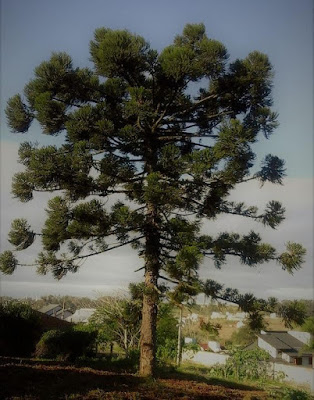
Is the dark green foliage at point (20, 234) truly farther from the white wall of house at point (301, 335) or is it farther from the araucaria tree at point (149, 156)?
the white wall of house at point (301, 335)

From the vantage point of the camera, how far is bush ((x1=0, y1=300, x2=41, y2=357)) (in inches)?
723

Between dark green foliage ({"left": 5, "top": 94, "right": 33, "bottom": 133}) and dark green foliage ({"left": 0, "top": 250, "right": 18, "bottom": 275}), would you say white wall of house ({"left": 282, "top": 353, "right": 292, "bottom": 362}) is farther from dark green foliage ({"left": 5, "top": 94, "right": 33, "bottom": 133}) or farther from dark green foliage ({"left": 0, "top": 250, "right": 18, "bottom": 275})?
dark green foliage ({"left": 5, "top": 94, "right": 33, "bottom": 133})

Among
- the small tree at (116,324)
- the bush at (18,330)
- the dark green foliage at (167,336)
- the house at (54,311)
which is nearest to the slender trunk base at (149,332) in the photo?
the bush at (18,330)

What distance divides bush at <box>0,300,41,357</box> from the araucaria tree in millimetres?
Result: 8554

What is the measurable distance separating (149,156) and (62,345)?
11519mm

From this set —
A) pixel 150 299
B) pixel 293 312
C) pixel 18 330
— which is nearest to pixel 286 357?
pixel 18 330

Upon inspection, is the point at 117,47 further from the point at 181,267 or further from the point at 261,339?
the point at 261,339

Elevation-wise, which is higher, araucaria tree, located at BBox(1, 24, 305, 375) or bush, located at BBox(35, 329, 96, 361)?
araucaria tree, located at BBox(1, 24, 305, 375)

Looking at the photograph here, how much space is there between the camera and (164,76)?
38.7 feet

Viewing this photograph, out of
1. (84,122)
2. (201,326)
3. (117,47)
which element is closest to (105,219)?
(84,122)

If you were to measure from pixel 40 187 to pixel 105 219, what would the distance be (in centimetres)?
256

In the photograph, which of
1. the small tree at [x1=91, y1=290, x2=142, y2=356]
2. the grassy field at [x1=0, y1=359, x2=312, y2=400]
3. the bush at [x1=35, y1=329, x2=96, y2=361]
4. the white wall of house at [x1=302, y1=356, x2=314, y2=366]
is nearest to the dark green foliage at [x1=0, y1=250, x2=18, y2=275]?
the grassy field at [x1=0, y1=359, x2=312, y2=400]

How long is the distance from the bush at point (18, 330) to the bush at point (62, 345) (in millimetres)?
1191

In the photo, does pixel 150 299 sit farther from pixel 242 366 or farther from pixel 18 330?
pixel 242 366
